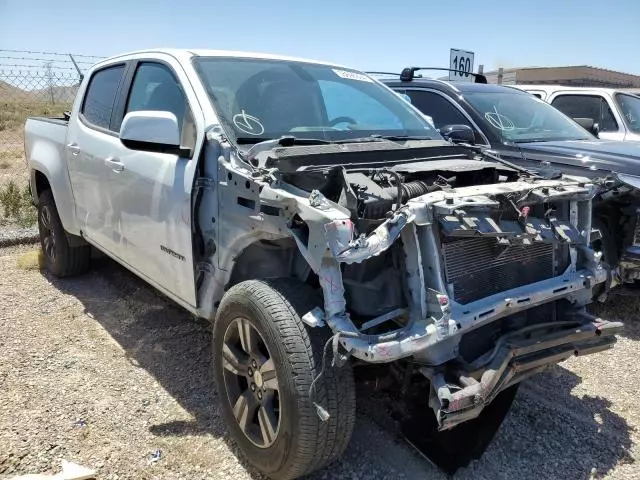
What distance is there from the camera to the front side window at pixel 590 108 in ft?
24.9

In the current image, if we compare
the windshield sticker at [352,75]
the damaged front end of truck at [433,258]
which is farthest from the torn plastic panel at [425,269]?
the windshield sticker at [352,75]

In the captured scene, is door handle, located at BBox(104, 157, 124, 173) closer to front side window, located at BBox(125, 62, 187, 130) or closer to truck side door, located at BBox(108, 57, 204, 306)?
truck side door, located at BBox(108, 57, 204, 306)

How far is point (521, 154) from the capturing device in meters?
5.30

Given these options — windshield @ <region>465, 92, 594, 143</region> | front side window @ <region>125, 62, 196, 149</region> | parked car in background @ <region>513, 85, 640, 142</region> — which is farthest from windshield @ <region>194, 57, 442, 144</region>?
parked car in background @ <region>513, 85, 640, 142</region>

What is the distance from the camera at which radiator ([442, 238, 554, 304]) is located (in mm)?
2459

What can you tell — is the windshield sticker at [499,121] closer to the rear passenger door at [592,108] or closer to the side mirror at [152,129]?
the rear passenger door at [592,108]

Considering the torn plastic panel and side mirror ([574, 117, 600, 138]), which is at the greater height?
side mirror ([574, 117, 600, 138])

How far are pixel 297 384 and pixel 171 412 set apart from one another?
126cm

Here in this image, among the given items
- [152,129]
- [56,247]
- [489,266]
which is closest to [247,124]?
[152,129]

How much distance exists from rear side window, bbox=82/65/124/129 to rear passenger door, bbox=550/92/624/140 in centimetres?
600

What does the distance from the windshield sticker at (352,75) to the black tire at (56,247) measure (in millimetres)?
2906

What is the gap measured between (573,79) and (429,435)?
30.7m

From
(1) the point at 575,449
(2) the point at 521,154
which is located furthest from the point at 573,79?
(1) the point at 575,449

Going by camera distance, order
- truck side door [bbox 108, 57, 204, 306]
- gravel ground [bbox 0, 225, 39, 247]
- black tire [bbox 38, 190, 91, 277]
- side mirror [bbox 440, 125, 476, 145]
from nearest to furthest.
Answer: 1. truck side door [bbox 108, 57, 204, 306]
2. side mirror [bbox 440, 125, 476, 145]
3. black tire [bbox 38, 190, 91, 277]
4. gravel ground [bbox 0, 225, 39, 247]
